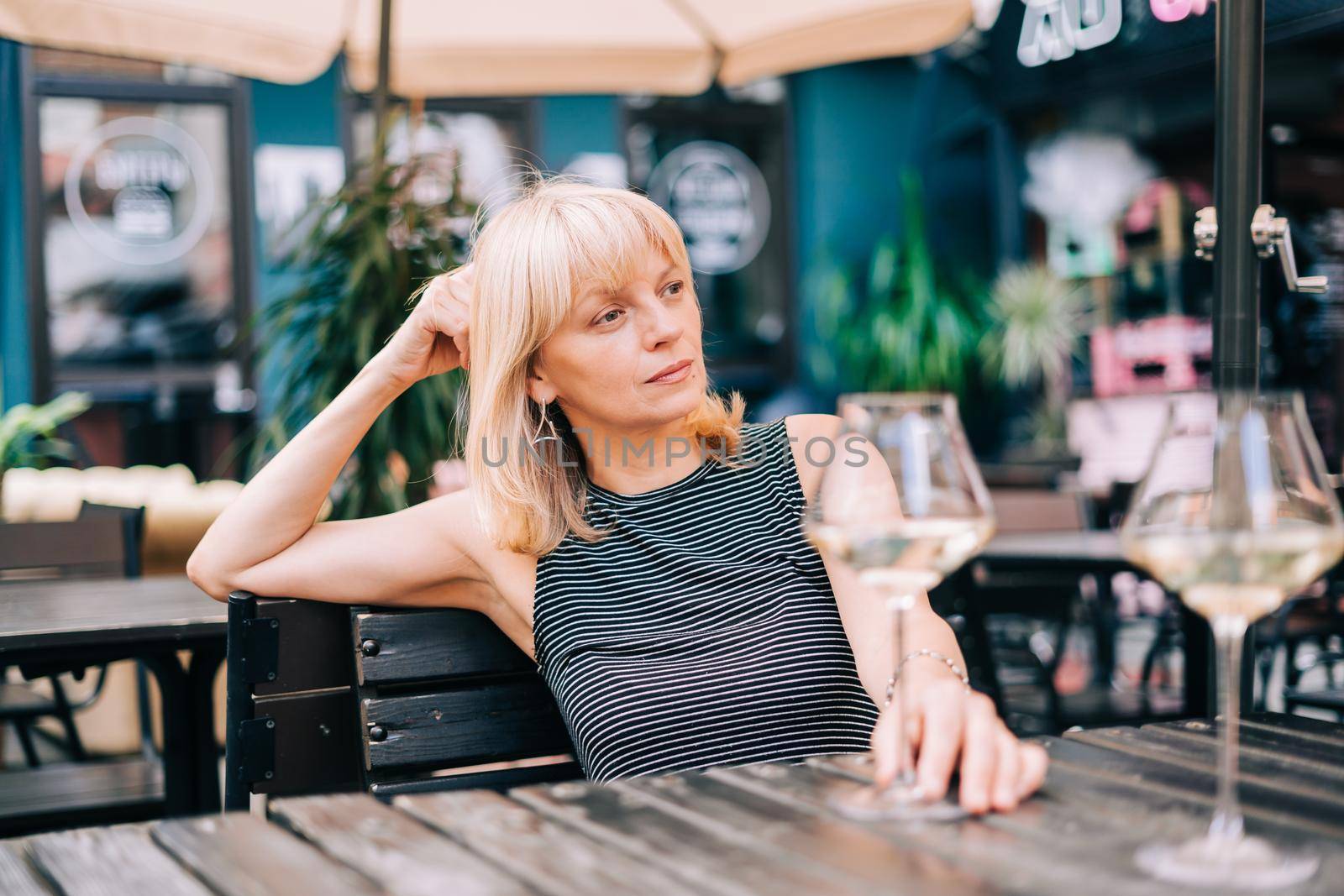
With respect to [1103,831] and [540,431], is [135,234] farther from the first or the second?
[1103,831]

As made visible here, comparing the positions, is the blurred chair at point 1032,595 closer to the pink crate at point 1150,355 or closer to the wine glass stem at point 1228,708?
the wine glass stem at point 1228,708

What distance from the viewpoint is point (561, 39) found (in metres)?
4.09

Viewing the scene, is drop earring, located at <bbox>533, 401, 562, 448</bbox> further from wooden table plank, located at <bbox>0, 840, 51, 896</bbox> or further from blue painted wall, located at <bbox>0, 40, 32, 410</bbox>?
blue painted wall, located at <bbox>0, 40, 32, 410</bbox>

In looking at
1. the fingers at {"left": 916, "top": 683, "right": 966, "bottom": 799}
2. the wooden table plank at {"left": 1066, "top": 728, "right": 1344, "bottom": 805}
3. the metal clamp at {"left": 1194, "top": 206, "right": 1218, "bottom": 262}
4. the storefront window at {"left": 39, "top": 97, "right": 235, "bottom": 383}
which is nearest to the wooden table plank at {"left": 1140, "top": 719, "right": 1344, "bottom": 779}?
the wooden table plank at {"left": 1066, "top": 728, "right": 1344, "bottom": 805}

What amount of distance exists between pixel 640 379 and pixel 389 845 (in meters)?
0.87

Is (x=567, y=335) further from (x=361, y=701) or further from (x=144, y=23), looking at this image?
(x=144, y=23)

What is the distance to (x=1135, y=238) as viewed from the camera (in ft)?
25.3

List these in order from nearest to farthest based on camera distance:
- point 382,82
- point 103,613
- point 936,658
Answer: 1. point 936,658
2. point 103,613
3. point 382,82

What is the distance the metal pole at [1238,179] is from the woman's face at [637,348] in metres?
0.75

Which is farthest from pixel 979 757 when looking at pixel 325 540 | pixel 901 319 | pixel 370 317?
pixel 901 319

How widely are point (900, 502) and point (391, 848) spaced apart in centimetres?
40

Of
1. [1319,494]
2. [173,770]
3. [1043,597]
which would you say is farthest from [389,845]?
[1043,597]

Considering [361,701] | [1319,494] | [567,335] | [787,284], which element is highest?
[787,284]

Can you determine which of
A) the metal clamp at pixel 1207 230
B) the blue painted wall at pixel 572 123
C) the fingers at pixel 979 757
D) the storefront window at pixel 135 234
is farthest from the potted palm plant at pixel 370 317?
the blue painted wall at pixel 572 123
